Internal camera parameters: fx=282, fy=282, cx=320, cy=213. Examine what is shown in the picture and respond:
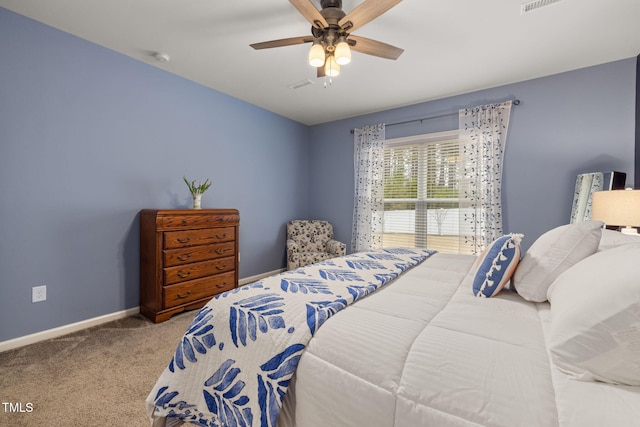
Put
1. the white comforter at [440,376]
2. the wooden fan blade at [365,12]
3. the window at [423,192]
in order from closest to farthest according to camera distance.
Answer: the white comforter at [440,376] → the wooden fan blade at [365,12] → the window at [423,192]

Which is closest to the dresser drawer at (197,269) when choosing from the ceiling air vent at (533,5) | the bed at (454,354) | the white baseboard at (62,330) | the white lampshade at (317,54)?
the white baseboard at (62,330)

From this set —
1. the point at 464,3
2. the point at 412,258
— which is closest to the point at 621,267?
the point at 412,258

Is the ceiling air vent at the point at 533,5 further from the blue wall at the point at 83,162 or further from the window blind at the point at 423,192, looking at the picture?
the blue wall at the point at 83,162

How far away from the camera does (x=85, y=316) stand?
2562 millimetres

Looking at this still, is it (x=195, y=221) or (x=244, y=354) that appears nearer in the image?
(x=244, y=354)

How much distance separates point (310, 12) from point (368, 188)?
110 inches

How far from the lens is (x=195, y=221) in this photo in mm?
2908

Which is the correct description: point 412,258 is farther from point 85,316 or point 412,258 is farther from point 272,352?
point 85,316

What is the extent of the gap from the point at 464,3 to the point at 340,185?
9.53ft

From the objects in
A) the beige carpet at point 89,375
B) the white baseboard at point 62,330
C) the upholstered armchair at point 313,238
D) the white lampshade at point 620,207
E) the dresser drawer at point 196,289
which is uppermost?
the white lampshade at point 620,207

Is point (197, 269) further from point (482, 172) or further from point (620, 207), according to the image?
point (620, 207)

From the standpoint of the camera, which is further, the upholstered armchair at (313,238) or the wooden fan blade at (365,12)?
the upholstered armchair at (313,238)

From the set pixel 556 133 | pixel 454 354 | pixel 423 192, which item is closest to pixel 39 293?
pixel 454 354

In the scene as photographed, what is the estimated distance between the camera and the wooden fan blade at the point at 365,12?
1654mm
